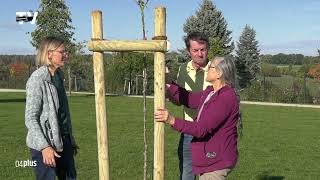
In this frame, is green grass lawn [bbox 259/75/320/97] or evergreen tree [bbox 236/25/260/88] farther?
evergreen tree [bbox 236/25/260/88]

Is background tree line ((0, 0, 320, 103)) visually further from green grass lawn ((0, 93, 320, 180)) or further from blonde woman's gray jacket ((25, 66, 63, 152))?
blonde woman's gray jacket ((25, 66, 63, 152))

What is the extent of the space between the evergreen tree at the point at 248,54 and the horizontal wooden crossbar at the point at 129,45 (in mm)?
48381

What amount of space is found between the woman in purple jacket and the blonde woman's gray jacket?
1043 mm

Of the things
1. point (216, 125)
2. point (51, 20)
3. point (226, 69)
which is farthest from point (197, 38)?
point (51, 20)

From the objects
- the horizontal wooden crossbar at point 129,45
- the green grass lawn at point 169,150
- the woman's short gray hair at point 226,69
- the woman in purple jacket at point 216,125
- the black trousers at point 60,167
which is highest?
the horizontal wooden crossbar at point 129,45

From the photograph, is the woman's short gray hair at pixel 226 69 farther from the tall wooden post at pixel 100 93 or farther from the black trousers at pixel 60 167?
the black trousers at pixel 60 167

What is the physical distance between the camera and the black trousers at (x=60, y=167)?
184 inches

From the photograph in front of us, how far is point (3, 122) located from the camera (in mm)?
17516

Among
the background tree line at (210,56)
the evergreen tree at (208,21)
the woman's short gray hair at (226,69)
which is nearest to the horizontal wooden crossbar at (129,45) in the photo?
the woman's short gray hair at (226,69)

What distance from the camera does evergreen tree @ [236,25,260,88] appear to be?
52500 mm

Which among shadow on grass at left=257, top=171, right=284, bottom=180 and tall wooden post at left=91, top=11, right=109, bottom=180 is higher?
tall wooden post at left=91, top=11, right=109, bottom=180

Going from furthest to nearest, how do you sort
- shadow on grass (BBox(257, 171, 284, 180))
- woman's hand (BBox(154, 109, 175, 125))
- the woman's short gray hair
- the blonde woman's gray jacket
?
shadow on grass (BBox(257, 171, 284, 180)), the blonde woman's gray jacket, the woman's short gray hair, woman's hand (BBox(154, 109, 175, 125))

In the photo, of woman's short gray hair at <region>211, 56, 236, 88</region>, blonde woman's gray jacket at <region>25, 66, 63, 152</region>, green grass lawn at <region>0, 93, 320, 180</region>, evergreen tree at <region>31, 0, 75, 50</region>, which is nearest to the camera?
woman's short gray hair at <region>211, 56, 236, 88</region>

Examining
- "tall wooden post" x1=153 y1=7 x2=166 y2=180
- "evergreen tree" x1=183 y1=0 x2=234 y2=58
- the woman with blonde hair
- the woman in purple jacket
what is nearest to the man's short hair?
Answer: the woman in purple jacket
